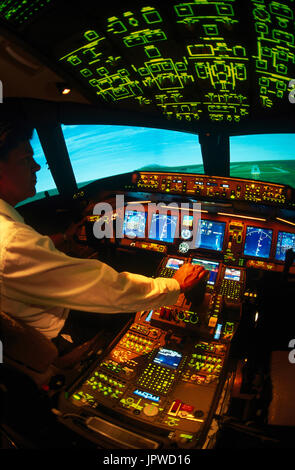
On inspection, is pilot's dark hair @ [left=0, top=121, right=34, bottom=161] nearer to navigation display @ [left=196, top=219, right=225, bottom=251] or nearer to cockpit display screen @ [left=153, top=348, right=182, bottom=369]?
cockpit display screen @ [left=153, top=348, right=182, bottom=369]

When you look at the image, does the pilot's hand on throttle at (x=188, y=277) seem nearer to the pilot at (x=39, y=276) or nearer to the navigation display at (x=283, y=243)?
the pilot at (x=39, y=276)

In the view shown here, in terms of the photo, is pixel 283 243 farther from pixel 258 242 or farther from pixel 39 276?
pixel 39 276

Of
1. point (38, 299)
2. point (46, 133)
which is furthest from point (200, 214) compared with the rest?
point (46, 133)

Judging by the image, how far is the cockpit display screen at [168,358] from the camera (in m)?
1.60

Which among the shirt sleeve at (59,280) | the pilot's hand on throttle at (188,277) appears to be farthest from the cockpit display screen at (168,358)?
the shirt sleeve at (59,280)

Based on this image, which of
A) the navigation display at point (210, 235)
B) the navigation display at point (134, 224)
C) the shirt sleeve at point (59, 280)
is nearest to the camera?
the shirt sleeve at point (59, 280)

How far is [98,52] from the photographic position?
2.18 m

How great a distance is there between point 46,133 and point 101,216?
2153 millimetres

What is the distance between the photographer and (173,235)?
2740 mm

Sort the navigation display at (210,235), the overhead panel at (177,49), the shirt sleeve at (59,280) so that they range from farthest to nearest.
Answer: the navigation display at (210,235)
the overhead panel at (177,49)
the shirt sleeve at (59,280)

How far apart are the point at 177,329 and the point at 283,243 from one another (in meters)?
1.31

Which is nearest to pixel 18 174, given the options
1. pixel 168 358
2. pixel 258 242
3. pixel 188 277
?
pixel 188 277

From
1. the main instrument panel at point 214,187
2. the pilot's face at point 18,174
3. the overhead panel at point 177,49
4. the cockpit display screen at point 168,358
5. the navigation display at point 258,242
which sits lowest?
the cockpit display screen at point 168,358

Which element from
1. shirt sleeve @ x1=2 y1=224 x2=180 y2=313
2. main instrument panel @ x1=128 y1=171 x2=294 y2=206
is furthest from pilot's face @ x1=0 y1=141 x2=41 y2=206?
main instrument panel @ x1=128 y1=171 x2=294 y2=206
